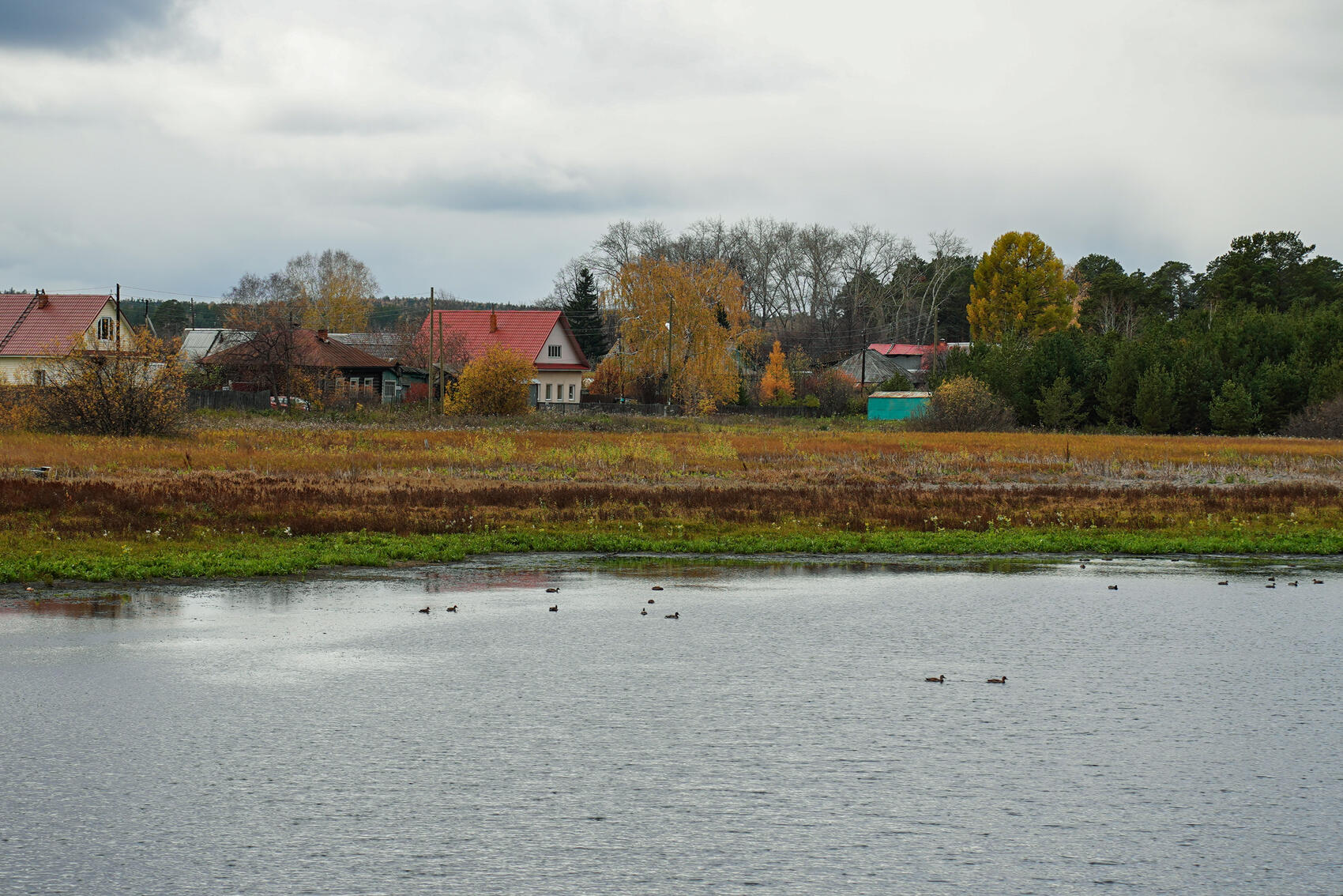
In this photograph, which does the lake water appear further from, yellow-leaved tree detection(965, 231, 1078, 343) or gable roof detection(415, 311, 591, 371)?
yellow-leaved tree detection(965, 231, 1078, 343)

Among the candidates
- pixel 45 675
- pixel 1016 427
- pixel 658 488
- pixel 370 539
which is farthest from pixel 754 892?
pixel 1016 427

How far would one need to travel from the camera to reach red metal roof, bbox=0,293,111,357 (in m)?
82.8

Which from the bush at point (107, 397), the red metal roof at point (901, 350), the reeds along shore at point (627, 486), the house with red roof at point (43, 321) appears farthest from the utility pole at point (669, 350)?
the bush at point (107, 397)

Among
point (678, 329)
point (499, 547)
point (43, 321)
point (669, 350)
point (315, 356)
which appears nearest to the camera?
point (499, 547)

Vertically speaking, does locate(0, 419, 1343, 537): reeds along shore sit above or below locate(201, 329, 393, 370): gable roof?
below

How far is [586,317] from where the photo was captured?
112m

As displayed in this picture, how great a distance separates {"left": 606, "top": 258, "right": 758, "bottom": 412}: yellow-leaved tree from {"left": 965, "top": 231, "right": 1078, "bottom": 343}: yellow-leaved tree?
30395mm

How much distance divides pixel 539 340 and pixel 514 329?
2925mm

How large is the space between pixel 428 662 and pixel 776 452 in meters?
34.8

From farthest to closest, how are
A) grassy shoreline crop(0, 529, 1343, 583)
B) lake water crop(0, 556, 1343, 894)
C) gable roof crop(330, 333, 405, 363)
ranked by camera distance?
1. gable roof crop(330, 333, 405, 363)
2. grassy shoreline crop(0, 529, 1343, 583)
3. lake water crop(0, 556, 1343, 894)

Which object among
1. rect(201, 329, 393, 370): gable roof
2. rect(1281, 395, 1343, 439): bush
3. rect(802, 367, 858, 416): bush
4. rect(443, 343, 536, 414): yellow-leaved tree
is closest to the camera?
rect(1281, 395, 1343, 439): bush

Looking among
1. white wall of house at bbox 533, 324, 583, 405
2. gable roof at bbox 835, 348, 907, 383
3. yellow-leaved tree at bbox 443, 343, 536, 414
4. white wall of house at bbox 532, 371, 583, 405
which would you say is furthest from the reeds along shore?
gable roof at bbox 835, 348, 907, 383

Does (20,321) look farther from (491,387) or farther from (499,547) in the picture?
(499,547)

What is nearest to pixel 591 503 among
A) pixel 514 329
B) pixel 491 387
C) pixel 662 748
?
pixel 662 748
